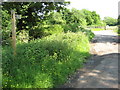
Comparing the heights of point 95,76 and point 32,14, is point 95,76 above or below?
below

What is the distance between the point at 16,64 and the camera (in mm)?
5605

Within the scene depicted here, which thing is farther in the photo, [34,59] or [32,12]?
[32,12]

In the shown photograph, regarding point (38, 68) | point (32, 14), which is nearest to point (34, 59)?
point (38, 68)

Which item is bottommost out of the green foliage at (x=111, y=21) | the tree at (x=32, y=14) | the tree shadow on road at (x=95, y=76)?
the tree shadow on road at (x=95, y=76)

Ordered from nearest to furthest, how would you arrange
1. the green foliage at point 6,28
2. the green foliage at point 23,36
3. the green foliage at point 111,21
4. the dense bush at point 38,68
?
the dense bush at point 38,68 < the green foliage at point 6,28 < the green foliage at point 23,36 < the green foliage at point 111,21

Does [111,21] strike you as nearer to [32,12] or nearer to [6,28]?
[32,12]

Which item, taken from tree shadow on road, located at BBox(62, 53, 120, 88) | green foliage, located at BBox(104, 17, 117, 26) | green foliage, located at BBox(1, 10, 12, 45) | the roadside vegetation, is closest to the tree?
the roadside vegetation

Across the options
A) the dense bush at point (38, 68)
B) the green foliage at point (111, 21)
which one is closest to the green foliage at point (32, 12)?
the dense bush at point (38, 68)

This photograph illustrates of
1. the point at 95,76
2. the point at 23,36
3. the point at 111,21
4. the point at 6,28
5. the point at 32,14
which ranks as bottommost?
the point at 95,76

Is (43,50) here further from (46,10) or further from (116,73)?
(46,10)

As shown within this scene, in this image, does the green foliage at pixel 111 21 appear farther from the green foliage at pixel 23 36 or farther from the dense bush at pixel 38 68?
the dense bush at pixel 38 68

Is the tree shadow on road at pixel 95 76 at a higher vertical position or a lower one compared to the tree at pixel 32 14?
lower

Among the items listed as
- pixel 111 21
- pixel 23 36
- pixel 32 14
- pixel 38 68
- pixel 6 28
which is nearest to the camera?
pixel 38 68

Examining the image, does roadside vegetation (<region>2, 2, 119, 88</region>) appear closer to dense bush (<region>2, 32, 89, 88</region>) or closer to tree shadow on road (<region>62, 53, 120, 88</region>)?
dense bush (<region>2, 32, 89, 88</region>)
